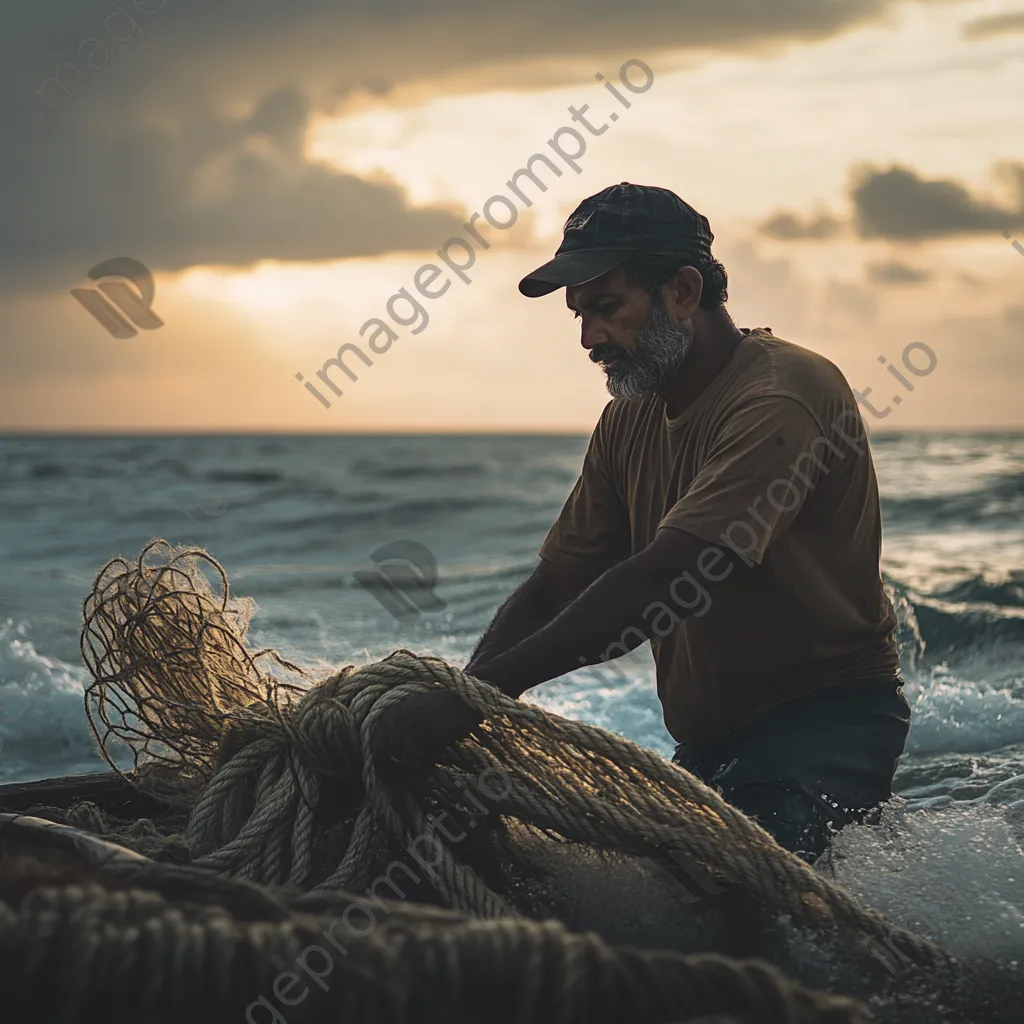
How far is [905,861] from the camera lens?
284cm

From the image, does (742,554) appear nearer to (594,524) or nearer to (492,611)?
(594,524)

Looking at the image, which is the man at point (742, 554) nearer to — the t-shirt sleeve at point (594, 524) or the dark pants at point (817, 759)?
the dark pants at point (817, 759)

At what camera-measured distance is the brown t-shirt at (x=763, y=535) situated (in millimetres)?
2594

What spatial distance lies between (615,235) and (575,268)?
13 cm

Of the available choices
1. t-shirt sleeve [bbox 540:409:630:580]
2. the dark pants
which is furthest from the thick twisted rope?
t-shirt sleeve [bbox 540:409:630:580]

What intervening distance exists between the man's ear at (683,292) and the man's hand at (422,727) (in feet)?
3.64

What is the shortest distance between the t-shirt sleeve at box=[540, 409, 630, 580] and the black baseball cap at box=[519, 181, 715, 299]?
1.94 ft

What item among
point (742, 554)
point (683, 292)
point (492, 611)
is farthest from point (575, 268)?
point (492, 611)

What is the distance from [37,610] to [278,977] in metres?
9.27

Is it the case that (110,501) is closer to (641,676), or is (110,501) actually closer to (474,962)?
(641,676)

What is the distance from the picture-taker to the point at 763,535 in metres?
2.58

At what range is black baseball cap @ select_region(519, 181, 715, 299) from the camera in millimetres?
2834

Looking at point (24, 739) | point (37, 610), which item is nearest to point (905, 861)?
point (24, 739)

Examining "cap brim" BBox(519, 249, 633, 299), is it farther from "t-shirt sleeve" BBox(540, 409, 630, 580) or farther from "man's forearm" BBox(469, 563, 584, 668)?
"man's forearm" BBox(469, 563, 584, 668)
